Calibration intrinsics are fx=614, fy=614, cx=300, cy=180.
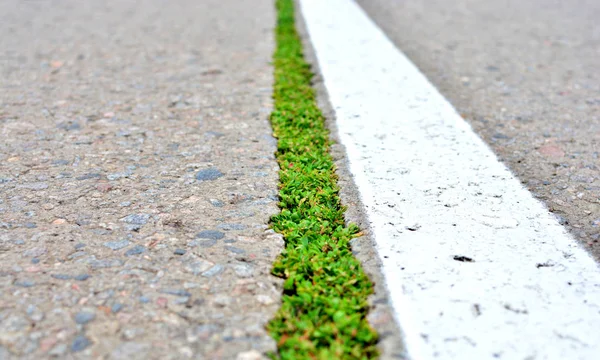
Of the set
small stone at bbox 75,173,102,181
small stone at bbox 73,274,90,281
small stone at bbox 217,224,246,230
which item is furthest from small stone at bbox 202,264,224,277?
small stone at bbox 75,173,102,181

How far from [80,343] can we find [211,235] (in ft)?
2.15

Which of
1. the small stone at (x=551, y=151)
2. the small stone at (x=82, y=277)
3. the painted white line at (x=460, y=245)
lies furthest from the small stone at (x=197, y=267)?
the small stone at (x=551, y=151)

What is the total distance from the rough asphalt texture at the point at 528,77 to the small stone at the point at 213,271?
1246 mm

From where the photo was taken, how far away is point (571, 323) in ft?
5.56

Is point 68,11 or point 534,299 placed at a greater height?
point 68,11

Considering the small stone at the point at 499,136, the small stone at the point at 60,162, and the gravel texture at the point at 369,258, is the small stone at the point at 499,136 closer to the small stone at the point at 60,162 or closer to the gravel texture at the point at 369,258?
the gravel texture at the point at 369,258

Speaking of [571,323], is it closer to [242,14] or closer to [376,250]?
[376,250]

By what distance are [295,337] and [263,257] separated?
0.42m

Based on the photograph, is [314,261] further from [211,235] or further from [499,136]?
[499,136]

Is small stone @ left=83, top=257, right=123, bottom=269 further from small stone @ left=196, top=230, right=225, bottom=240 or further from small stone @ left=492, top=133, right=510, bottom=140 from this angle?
small stone @ left=492, top=133, right=510, bottom=140

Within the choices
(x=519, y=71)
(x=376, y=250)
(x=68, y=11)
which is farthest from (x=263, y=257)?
(x=68, y=11)

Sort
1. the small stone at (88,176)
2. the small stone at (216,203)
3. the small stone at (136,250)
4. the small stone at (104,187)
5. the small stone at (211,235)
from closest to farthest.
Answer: the small stone at (136,250) → the small stone at (211,235) → the small stone at (216,203) → the small stone at (104,187) → the small stone at (88,176)

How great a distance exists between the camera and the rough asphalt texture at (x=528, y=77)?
2645 mm

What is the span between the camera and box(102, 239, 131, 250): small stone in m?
2.06
